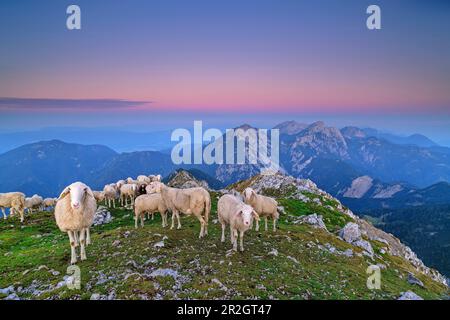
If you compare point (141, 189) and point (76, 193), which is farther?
point (141, 189)

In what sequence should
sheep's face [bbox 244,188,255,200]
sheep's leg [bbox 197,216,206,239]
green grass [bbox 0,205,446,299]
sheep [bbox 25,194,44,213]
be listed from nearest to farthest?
green grass [bbox 0,205,446,299] → sheep's leg [bbox 197,216,206,239] → sheep's face [bbox 244,188,255,200] → sheep [bbox 25,194,44,213]

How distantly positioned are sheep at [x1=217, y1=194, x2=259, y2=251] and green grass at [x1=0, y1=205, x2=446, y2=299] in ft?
3.57

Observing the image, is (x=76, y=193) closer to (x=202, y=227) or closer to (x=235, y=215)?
(x=235, y=215)

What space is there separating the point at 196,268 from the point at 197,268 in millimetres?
55

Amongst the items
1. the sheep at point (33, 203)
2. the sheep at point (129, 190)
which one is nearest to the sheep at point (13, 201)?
the sheep at point (33, 203)

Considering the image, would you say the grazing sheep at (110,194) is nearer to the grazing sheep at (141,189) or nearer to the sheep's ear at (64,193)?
the grazing sheep at (141,189)

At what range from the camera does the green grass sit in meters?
16.2

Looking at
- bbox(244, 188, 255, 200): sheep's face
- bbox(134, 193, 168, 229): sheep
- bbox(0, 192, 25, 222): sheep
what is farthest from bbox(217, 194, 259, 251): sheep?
bbox(0, 192, 25, 222): sheep

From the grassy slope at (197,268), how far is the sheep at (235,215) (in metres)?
1.15

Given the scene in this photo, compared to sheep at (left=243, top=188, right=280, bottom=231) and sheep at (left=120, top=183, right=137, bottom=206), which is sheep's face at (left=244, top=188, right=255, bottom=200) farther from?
sheep at (left=120, top=183, right=137, bottom=206)

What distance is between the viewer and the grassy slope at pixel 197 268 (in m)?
16.2

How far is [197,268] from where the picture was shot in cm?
1859

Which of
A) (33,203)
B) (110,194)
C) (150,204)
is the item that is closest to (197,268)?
(150,204)
